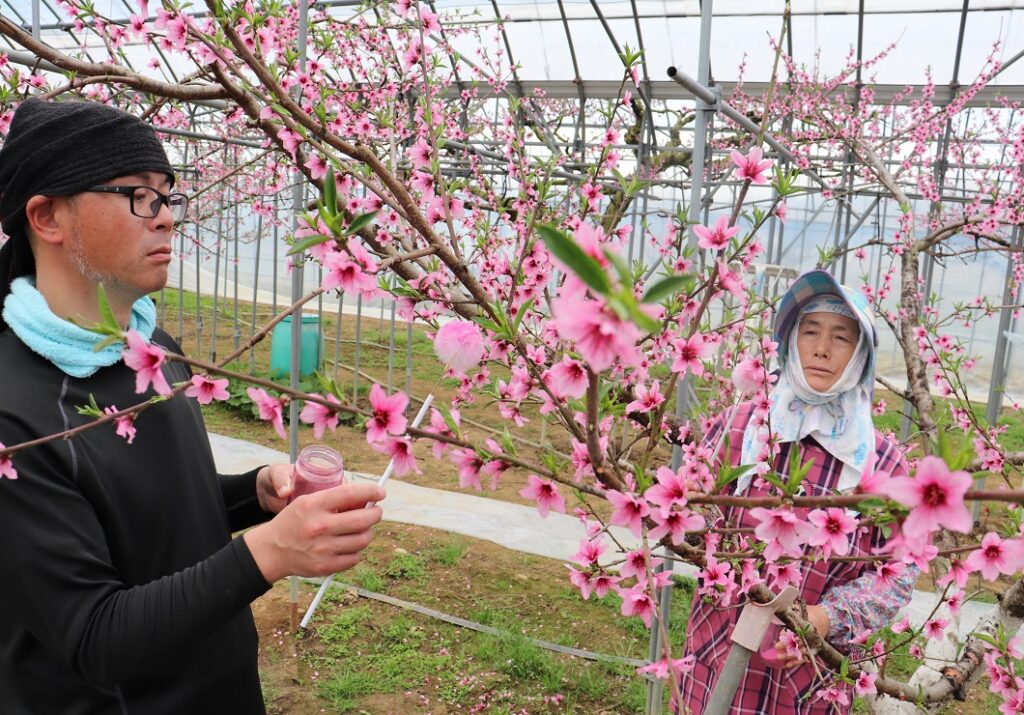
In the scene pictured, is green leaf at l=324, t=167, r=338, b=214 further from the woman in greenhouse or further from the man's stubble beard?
the woman in greenhouse

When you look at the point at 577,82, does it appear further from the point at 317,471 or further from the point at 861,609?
the point at 317,471

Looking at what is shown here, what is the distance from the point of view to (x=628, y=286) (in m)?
0.43

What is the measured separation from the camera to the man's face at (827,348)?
68.6 inches

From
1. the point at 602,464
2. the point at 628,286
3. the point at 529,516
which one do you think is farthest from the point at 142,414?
the point at 529,516

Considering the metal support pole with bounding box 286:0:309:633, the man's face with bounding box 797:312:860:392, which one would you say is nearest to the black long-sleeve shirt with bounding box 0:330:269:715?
the man's face with bounding box 797:312:860:392

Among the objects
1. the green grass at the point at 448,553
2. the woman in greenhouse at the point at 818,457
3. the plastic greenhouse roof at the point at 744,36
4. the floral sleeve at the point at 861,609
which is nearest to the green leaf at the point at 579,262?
the woman in greenhouse at the point at 818,457

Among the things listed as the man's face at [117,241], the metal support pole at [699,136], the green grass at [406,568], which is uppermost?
the metal support pole at [699,136]

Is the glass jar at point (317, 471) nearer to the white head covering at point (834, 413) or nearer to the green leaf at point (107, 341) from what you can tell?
the green leaf at point (107, 341)

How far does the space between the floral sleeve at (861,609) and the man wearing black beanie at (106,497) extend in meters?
1.07

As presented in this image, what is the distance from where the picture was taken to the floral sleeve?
5.03 ft

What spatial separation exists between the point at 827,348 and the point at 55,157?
1.65 m

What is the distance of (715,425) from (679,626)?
1.96 m

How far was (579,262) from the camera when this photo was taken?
399 mm

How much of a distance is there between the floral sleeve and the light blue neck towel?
1474mm
